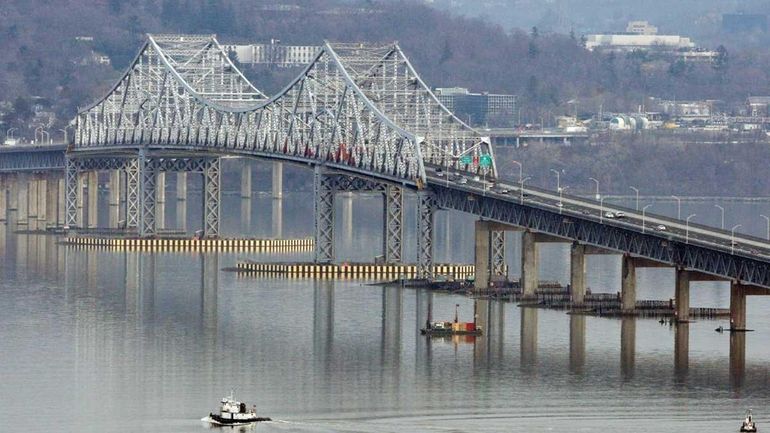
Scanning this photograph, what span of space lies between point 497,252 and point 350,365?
48.9 m

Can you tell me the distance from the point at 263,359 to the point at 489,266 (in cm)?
4600

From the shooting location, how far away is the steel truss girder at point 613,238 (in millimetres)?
152875

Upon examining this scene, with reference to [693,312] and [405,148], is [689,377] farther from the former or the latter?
[405,148]

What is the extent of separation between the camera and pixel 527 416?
124 metres

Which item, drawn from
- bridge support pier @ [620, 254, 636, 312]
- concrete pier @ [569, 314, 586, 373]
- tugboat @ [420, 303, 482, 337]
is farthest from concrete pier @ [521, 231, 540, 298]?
tugboat @ [420, 303, 482, 337]

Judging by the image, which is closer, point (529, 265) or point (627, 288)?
point (627, 288)

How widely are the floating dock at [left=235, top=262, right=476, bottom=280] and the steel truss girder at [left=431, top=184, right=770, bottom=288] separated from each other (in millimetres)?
6553

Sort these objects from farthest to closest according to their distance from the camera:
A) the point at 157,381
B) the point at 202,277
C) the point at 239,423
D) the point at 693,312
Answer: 1. the point at 202,277
2. the point at 693,312
3. the point at 157,381
4. the point at 239,423

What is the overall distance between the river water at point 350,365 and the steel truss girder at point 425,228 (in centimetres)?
621

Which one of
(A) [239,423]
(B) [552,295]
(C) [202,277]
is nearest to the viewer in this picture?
(A) [239,423]

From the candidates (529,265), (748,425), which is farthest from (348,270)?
(748,425)

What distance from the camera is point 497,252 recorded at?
18875 centimetres

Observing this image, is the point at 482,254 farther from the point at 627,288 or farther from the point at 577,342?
the point at 577,342

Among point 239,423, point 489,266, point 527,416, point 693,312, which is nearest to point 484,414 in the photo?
point 527,416
